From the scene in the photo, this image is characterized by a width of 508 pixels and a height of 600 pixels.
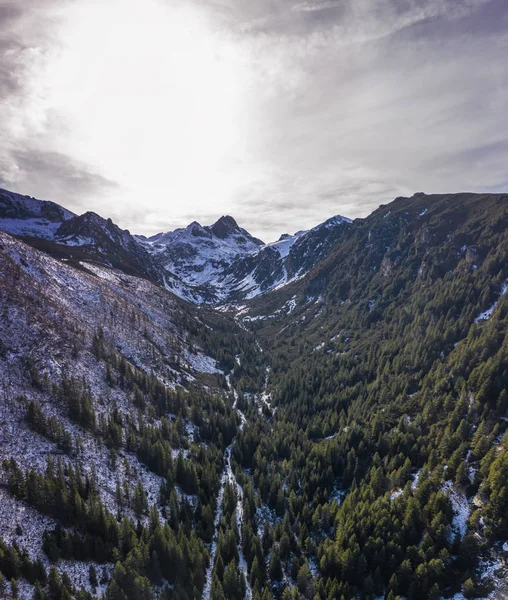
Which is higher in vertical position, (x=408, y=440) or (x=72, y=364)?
(x=72, y=364)

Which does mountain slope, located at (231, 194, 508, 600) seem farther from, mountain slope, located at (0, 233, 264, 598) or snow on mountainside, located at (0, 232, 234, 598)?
snow on mountainside, located at (0, 232, 234, 598)

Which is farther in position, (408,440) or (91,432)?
(408,440)

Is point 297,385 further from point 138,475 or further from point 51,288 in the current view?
point 51,288

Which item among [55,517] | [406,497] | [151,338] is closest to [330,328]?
[151,338]

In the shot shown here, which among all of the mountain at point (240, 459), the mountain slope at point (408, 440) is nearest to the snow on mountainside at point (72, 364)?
the mountain at point (240, 459)

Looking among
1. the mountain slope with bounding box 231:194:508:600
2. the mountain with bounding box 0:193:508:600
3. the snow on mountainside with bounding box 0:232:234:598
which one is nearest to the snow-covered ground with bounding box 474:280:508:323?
the mountain slope with bounding box 231:194:508:600

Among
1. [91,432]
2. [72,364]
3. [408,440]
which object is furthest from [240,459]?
[72,364]

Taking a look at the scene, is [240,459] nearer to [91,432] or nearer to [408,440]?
[91,432]

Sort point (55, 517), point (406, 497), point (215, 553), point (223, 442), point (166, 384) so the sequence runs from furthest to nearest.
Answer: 1. point (166, 384)
2. point (223, 442)
3. point (406, 497)
4. point (215, 553)
5. point (55, 517)

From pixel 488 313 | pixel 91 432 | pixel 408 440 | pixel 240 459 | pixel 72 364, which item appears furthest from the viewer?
pixel 488 313
